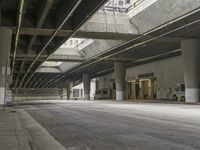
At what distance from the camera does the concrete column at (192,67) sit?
3703 centimetres

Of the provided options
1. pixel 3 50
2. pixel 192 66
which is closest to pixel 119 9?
pixel 192 66

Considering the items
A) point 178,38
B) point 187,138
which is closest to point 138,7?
point 178,38

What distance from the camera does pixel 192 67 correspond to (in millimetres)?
37125

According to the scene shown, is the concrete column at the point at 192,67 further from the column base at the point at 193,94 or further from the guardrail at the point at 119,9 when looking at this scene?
the guardrail at the point at 119,9

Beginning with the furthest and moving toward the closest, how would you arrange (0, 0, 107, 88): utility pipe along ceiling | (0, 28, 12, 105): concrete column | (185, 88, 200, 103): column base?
(185, 88, 200, 103): column base, (0, 28, 12, 105): concrete column, (0, 0, 107, 88): utility pipe along ceiling

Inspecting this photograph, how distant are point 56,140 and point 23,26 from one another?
2150 cm

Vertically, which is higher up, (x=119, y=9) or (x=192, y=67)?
(x=119, y=9)

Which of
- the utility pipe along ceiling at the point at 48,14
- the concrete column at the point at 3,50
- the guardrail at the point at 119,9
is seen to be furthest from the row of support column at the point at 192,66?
the concrete column at the point at 3,50

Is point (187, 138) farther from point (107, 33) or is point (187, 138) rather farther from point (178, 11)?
point (107, 33)

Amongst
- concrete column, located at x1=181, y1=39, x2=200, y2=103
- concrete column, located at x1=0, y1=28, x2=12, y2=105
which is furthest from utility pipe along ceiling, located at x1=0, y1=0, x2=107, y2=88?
concrete column, located at x1=181, y1=39, x2=200, y2=103

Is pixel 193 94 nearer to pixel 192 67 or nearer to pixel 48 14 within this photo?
pixel 192 67

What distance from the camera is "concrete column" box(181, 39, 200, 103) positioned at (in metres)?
37.0

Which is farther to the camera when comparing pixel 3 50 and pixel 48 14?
pixel 3 50

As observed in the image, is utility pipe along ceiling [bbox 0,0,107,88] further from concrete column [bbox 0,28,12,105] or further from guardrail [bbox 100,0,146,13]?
guardrail [bbox 100,0,146,13]
